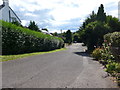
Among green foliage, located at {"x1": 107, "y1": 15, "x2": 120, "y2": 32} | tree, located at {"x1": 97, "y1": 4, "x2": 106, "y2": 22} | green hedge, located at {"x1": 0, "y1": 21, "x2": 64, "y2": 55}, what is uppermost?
tree, located at {"x1": 97, "y1": 4, "x2": 106, "y2": 22}

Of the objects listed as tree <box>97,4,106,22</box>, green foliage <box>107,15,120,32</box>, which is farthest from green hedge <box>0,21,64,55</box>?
tree <box>97,4,106,22</box>

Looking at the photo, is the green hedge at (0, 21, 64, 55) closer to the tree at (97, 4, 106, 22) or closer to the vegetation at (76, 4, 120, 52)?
the vegetation at (76, 4, 120, 52)

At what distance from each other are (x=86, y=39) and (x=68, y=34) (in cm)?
5543

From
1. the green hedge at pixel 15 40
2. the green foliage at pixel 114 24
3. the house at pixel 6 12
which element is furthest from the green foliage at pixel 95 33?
the house at pixel 6 12

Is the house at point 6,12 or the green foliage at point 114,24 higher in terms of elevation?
the house at point 6,12

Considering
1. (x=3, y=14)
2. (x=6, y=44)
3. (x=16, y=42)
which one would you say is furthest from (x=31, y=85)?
(x=3, y=14)

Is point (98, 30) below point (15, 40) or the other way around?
the other way around

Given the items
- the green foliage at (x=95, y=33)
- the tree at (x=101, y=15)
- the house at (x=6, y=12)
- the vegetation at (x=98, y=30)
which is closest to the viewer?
the vegetation at (x=98, y=30)

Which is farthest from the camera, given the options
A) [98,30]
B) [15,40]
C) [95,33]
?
[95,33]

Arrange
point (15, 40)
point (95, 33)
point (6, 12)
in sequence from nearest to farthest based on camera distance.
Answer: point (15, 40), point (95, 33), point (6, 12)

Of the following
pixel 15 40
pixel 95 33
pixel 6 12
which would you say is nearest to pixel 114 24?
pixel 95 33

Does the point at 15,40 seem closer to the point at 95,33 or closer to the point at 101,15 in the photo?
the point at 95,33

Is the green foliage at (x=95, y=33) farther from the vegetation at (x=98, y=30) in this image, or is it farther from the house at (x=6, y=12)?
the house at (x=6, y=12)

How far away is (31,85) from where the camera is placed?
184 inches
